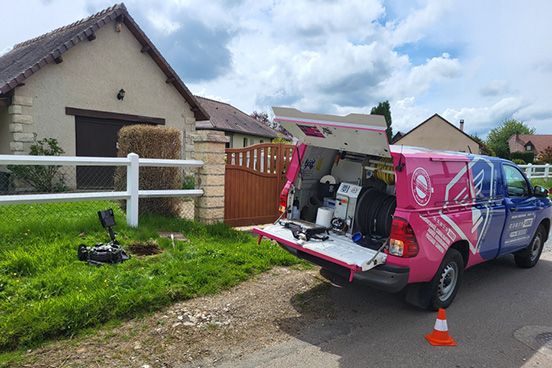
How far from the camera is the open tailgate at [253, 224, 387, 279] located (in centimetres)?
397

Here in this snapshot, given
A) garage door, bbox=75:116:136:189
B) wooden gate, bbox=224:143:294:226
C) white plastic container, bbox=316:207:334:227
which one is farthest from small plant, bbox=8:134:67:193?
white plastic container, bbox=316:207:334:227

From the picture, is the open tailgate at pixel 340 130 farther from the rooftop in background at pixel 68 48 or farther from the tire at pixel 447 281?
the rooftop in background at pixel 68 48

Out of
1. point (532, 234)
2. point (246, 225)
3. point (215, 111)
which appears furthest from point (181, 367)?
point (215, 111)

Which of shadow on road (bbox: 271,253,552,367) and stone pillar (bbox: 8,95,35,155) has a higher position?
stone pillar (bbox: 8,95,35,155)

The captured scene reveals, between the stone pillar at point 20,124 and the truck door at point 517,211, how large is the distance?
12.1 metres

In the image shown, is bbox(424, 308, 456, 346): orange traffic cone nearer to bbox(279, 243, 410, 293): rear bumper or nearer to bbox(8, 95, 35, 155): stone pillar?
bbox(279, 243, 410, 293): rear bumper

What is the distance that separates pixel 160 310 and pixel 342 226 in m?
2.46

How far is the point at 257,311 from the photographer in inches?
171

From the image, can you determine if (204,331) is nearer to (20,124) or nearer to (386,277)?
(386,277)

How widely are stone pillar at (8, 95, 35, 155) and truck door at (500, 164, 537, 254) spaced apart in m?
12.1

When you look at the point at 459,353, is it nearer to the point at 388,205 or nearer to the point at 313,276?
the point at 388,205

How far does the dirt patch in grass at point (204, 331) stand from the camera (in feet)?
10.8

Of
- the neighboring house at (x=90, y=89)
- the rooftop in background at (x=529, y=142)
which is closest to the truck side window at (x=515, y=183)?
the neighboring house at (x=90, y=89)

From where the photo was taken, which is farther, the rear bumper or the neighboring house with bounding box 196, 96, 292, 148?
the neighboring house with bounding box 196, 96, 292, 148
